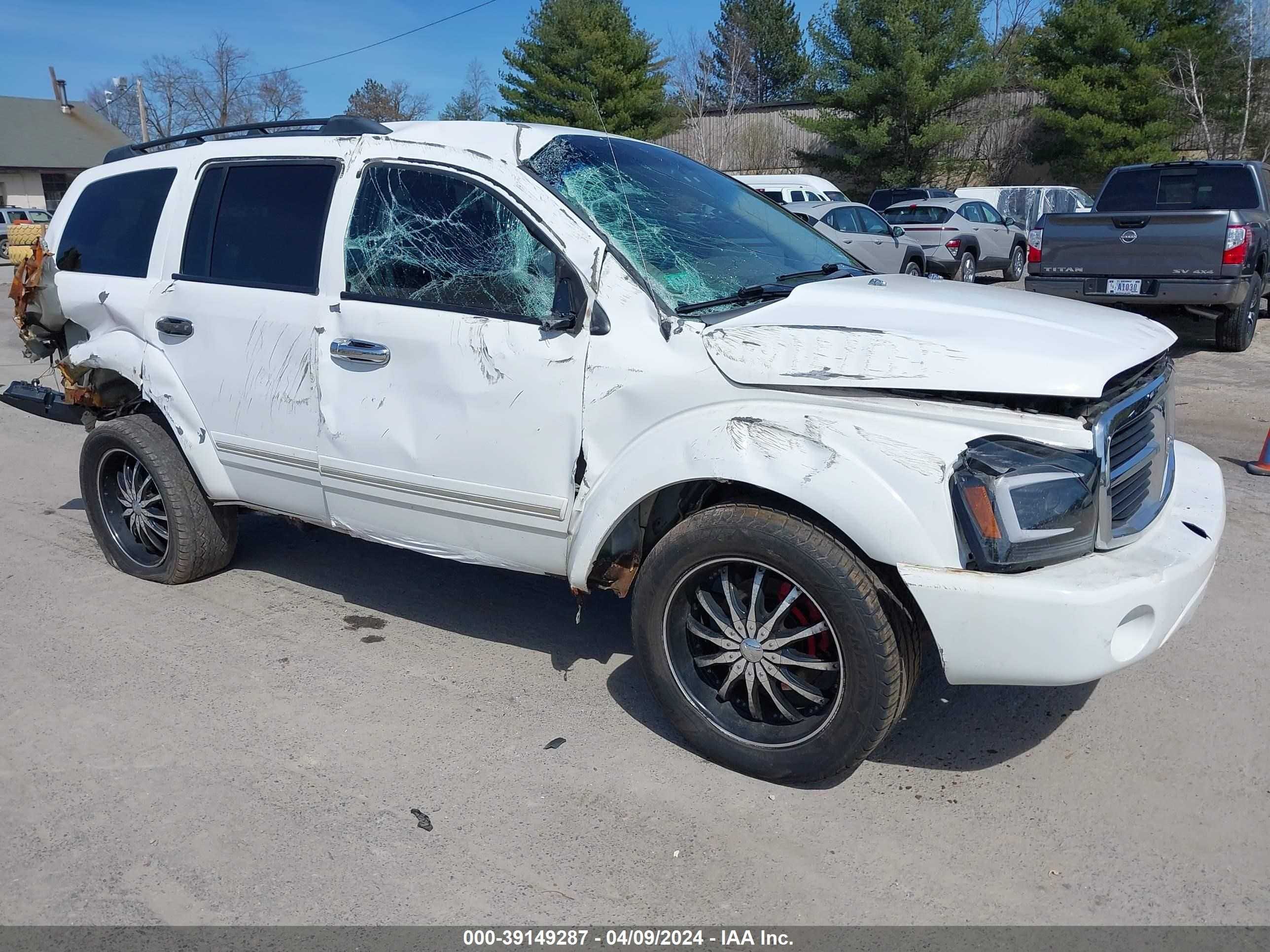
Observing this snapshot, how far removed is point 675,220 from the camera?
388 centimetres

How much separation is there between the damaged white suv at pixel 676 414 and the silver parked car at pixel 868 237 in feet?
37.2

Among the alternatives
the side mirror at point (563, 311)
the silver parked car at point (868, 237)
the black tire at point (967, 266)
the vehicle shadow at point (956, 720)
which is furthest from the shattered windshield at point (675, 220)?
the black tire at point (967, 266)

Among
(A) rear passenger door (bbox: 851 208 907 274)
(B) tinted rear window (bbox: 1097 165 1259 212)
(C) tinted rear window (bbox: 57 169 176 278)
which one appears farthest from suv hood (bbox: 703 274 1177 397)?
(A) rear passenger door (bbox: 851 208 907 274)

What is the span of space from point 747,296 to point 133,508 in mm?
3289

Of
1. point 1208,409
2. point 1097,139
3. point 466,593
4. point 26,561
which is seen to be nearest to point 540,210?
point 466,593

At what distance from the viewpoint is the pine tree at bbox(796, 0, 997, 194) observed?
33969mm

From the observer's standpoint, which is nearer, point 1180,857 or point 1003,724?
point 1180,857

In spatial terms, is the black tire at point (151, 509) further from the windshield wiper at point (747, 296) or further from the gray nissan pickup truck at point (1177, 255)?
the gray nissan pickup truck at point (1177, 255)

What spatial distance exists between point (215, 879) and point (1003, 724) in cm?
256

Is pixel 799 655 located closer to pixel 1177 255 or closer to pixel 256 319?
pixel 256 319

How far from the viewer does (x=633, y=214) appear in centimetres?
377

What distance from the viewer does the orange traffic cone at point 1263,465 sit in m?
6.34

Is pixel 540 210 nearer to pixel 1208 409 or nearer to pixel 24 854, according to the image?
pixel 24 854

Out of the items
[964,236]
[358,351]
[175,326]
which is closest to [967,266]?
[964,236]
